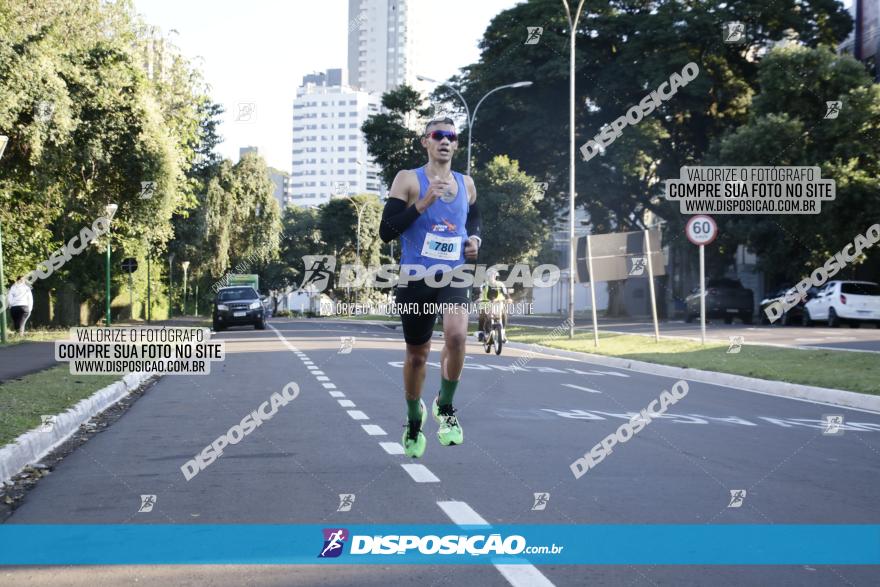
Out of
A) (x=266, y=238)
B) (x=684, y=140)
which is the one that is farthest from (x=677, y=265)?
(x=266, y=238)

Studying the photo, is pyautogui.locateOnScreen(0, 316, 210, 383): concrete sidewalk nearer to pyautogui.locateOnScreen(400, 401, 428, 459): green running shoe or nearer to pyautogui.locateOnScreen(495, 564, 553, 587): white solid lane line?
pyautogui.locateOnScreen(400, 401, 428, 459): green running shoe

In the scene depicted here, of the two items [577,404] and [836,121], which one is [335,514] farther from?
[836,121]

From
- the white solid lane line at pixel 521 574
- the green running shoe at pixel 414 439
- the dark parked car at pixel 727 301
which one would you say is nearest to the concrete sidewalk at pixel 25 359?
the green running shoe at pixel 414 439

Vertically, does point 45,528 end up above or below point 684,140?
below

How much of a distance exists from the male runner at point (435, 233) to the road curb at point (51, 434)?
10.1ft

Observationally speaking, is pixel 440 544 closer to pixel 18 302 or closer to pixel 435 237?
pixel 435 237

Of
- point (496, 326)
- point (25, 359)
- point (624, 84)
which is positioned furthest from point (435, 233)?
point (624, 84)

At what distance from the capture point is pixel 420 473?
7457 millimetres

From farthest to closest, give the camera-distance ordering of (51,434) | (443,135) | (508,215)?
(508,215) < (51,434) < (443,135)

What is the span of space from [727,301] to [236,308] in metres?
19.0

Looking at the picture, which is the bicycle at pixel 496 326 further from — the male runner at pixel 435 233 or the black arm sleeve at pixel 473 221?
the male runner at pixel 435 233

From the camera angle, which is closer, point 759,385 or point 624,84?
point 759,385

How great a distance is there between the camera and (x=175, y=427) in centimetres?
1082

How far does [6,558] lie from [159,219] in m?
29.1
